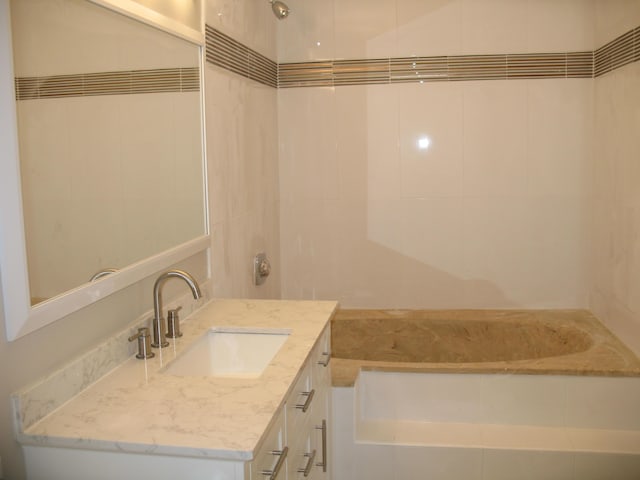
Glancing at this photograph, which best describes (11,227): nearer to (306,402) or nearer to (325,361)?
(306,402)

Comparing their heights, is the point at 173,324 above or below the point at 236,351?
above

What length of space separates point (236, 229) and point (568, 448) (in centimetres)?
169

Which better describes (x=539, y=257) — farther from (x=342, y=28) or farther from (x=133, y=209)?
(x=133, y=209)

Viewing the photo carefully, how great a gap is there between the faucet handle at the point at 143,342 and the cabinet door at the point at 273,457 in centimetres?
48

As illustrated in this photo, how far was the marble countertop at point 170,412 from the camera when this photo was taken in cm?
136

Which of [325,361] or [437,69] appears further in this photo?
[437,69]

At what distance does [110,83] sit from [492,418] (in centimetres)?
213

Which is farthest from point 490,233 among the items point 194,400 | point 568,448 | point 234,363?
point 194,400

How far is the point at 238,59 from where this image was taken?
305 centimetres

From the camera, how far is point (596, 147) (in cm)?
369

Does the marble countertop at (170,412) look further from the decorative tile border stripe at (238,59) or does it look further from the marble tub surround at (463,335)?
the marble tub surround at (463,335)

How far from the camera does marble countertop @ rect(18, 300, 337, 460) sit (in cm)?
136

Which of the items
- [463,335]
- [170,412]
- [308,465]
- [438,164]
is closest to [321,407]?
[308,465]

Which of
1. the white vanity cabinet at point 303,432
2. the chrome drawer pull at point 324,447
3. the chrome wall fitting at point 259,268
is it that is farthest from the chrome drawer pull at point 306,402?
the chrome wall fitting at point 259,268
